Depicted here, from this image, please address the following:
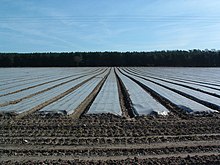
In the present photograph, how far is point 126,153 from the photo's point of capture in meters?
4.55

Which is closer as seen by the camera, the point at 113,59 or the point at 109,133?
the point at 109,133

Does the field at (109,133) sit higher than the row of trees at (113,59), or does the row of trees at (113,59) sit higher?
the row of trees at (113,59)

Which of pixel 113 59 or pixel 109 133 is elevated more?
pixel 113 59

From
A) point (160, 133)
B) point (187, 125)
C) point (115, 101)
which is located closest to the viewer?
point (160, 133)

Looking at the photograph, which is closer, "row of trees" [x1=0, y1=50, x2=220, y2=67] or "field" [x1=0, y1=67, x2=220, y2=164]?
"field" [x1=0, y1=67, x2=220, y2=164]

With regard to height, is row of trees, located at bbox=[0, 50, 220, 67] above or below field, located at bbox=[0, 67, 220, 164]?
above

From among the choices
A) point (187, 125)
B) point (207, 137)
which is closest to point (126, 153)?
point (207, 137)

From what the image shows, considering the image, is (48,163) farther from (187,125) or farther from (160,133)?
(187,125)

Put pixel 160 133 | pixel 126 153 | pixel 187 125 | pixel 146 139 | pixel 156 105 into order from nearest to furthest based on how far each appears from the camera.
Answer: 1. pixel 126 153
2. pixel 146 139
3. pixel 160 133
4. pixel 187 125
5. pixel 156 105

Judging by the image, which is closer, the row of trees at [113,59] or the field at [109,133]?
the field at [109,133]

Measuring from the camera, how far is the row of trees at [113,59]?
68625 mm

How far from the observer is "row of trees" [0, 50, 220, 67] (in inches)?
2702

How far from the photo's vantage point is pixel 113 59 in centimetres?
7438

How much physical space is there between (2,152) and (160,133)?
3198mm
